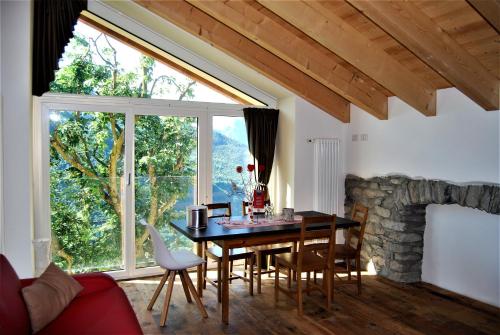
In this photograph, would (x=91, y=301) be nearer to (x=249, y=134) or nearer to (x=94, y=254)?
(x=94, y=254)

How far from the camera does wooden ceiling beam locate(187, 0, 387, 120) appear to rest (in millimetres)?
3424

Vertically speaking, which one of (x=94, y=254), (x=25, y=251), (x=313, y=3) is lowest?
(x=94, y=254)

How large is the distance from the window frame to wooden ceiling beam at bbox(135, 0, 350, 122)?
88 cm

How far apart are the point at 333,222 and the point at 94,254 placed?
8.88 ft

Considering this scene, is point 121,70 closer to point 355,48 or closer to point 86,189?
point 86,189

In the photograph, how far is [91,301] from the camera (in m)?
2.55

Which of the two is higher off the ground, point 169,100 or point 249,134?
point 169,100

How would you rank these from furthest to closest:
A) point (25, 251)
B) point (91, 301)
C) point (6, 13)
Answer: point (25, 251)
point (6, 13)
point (91, 301)

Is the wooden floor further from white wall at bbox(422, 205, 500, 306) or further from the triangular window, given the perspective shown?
the triangular window

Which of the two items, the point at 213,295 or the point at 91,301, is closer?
the point at 91,301

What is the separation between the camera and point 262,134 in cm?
506

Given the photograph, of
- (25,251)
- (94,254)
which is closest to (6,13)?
(25,251)

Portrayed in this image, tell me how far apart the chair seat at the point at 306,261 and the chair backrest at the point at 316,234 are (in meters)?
0.06

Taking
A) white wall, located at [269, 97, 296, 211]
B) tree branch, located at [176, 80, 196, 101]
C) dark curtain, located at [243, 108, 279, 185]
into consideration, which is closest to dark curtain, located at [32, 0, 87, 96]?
tree branch, located at [176, 80, 196, 101]
